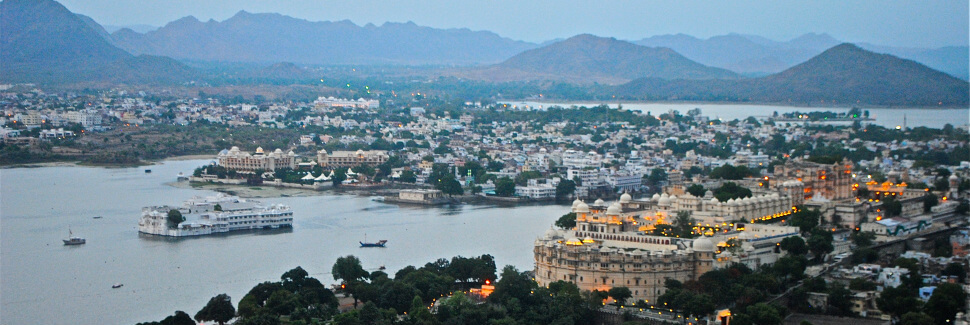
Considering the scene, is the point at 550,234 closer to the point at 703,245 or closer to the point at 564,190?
the point at 703,245

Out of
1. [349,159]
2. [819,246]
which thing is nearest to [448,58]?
[349,159]


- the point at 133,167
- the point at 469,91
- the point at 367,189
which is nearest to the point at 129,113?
the point at 133,167

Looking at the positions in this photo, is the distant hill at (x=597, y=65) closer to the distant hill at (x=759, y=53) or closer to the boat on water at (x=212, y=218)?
the distant hill at (x=759, y=53)

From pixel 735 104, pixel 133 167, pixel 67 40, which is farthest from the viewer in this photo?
pixel 67 40

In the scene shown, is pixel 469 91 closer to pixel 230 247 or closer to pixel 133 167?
pixel 133 167

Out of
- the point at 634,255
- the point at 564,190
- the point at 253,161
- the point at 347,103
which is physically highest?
the point at 347,103

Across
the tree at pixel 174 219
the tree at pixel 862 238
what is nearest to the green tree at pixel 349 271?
the tree at pixel 174 219

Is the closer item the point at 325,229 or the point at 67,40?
the point at 325,229
